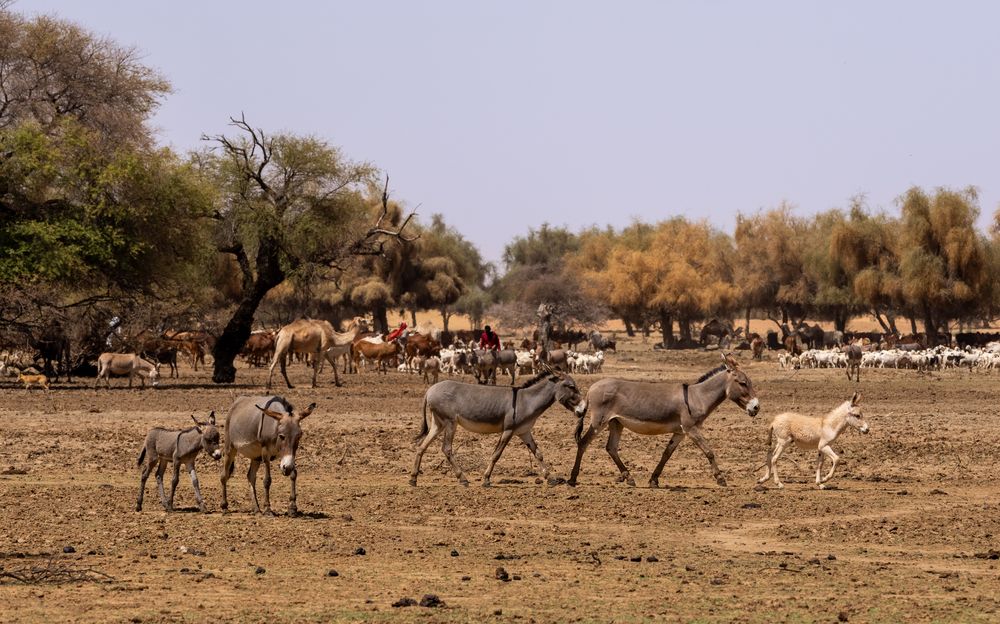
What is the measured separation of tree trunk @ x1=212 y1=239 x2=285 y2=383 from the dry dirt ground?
52.3 ft

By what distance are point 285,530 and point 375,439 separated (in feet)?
31.0

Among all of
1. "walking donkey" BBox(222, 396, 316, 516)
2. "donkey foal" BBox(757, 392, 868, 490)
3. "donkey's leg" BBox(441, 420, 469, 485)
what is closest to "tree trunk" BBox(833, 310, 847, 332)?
"donkey foal" BBox(757, 392, 868, 490)

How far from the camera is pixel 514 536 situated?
1426 cm

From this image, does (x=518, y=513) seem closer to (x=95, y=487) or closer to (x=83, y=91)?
(x=95, y=487)

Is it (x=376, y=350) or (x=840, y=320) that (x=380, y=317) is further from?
(x=376, y=350)

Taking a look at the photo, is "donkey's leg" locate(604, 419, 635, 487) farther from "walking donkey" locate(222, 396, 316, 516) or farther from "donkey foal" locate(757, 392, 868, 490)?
"walking donkey" locate(222, 396, 316, 516)

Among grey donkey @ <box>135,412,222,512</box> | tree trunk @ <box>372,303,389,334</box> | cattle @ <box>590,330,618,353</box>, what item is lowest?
grey donkey @ <box>135,412,222,512</box>

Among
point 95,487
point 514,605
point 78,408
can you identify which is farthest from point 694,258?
point 514,605

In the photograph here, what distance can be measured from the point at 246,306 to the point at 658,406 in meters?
26.6

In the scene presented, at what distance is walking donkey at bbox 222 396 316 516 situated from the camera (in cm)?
1512

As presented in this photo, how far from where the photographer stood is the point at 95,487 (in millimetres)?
17781

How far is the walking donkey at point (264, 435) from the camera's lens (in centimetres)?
1512

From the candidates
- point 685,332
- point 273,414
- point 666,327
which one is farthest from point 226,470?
point 666,327

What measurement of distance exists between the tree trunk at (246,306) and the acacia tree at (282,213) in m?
0.03
